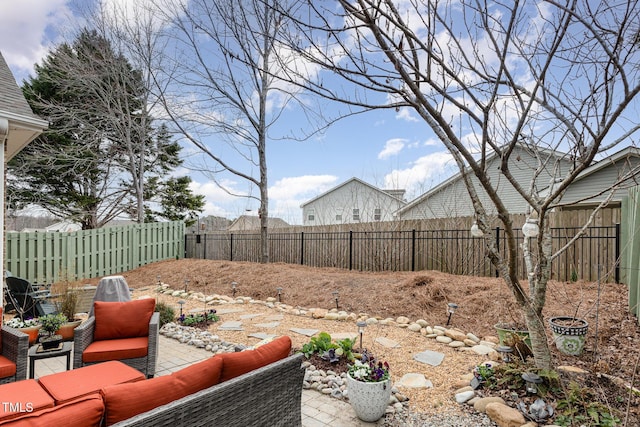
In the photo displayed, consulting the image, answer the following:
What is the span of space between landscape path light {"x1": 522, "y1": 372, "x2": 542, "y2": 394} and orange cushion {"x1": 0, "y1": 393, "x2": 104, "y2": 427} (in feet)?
9.08

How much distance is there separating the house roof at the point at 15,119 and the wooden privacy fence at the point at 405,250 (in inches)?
271

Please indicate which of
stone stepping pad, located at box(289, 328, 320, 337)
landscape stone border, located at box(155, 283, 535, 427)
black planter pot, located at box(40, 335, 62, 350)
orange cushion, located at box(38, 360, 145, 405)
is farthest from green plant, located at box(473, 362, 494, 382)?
black planter pot, located at box(40, 335, 62, 350)

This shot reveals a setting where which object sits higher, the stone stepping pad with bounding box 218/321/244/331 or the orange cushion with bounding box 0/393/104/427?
the orange cushion with bounding box 0/393/104/427

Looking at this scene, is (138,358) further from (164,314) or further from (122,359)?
(164,314)

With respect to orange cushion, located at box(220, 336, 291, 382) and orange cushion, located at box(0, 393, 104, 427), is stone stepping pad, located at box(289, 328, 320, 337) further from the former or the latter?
orange cushion, located at box(0, 393, 104, 427)

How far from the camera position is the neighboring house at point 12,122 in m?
4.56

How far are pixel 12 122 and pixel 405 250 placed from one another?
7.87m

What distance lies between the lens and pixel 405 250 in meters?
8.84

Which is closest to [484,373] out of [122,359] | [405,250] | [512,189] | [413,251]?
[122,359]

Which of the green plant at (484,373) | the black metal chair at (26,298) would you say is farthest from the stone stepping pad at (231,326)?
the green plant at (484,373)

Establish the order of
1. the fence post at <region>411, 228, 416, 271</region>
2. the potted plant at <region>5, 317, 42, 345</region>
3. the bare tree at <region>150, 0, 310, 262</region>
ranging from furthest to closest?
the bare tree at <region>150, 0, 310, 262</region>
the fence post at <region>411, 228, 416, 271</region>
the potted plant at <region>5, 317, 42, 345</region>

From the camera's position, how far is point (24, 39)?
25.6ft

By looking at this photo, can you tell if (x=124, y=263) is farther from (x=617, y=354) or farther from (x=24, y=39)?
(x=617, y=354)

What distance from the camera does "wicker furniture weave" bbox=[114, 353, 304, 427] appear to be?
4.76 feet
